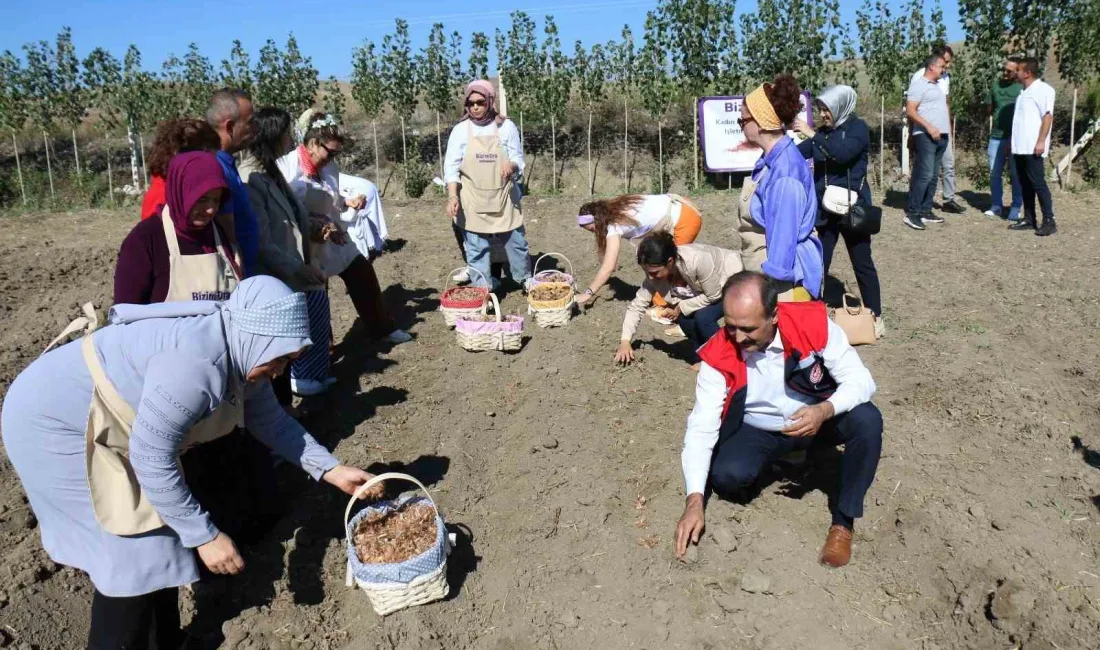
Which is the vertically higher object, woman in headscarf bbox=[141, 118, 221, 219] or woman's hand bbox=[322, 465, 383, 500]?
woman in headscarf bbox=[141, 118, 221, 219]

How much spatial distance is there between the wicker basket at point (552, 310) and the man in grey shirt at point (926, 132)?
5162mm

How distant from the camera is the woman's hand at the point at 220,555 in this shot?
2.72 meters

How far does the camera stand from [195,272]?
3.58 m

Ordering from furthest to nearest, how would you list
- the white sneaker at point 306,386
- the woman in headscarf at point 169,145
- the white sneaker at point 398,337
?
1. the white sneaker at point 398,337
2. the white sneaker at point 306,386
3. the woman in headscarf at point 169,145

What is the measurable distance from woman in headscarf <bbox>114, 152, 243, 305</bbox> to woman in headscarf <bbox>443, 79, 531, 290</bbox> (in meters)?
3.38

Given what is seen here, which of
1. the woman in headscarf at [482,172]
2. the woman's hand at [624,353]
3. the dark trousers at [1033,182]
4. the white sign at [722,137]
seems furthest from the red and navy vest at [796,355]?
the white sign at [722,137]

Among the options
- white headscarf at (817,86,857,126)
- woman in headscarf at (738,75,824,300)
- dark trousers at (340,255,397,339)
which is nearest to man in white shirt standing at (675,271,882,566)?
woman in headscarf at (738,75,824,300)

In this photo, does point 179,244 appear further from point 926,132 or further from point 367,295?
point 926,132

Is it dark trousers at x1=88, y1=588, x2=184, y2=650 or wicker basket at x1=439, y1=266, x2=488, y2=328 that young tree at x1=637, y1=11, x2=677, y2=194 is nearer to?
wicker basket at x1=439, y1=266, x2=488, y2=328

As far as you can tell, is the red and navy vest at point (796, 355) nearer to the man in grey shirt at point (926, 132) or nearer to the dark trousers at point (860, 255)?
the dark trousers at point (860, 255)

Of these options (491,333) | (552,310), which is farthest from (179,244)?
(552,310)

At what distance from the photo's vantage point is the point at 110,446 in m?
2.65

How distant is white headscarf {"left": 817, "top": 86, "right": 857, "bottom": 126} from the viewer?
5766 millimetres

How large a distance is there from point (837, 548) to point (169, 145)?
344 cm
